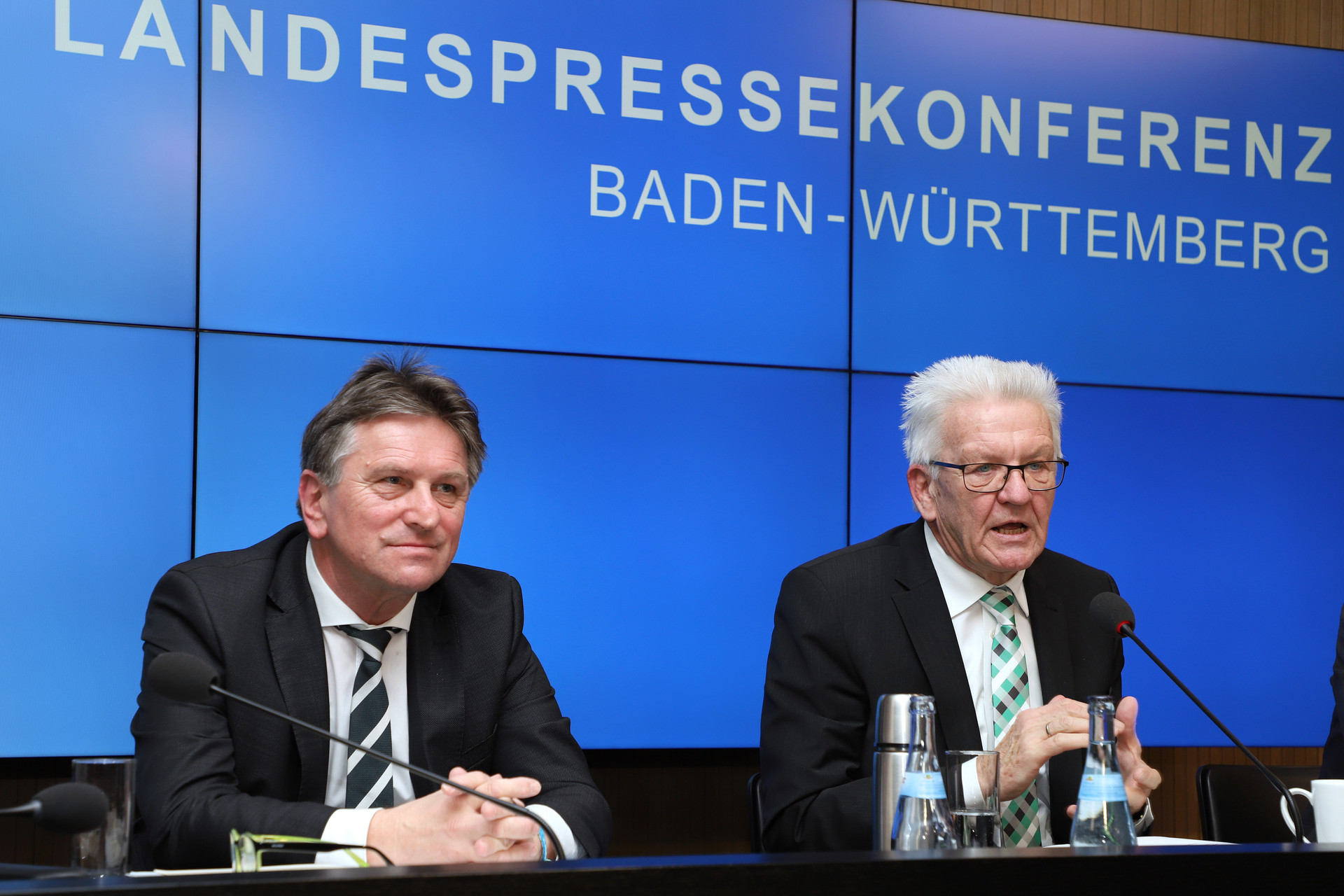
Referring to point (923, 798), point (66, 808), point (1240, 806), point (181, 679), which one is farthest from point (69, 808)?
point (1240, 806)

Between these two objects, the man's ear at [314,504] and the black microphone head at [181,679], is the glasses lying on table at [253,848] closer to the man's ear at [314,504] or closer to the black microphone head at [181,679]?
the black microphone head at [181,679]

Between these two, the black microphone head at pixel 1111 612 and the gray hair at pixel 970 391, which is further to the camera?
the gray hair at pixel 970 391

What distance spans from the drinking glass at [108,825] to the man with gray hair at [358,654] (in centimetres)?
41

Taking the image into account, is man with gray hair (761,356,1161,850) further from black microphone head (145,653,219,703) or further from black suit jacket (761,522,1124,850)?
black microphone head (145,653,219,703)

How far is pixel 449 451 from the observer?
200 cm

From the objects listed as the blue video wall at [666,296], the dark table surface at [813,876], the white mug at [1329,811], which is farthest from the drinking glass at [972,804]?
the blue video wall at [666,296]

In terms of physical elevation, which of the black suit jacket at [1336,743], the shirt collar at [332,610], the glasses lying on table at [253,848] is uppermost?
the shirt collar at [332,610]

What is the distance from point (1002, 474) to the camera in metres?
2.18

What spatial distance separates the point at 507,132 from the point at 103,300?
3.53 ft

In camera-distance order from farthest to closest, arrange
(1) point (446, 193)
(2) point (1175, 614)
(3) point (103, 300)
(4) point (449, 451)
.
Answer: (2) point (1175, 614), (1) point (446, 193), (3) point (103, 300), (4) point (449, 451)

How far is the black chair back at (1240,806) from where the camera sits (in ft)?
6.88

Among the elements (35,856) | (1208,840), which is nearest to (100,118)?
(35,856)

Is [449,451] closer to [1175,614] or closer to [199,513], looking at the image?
[199,513]

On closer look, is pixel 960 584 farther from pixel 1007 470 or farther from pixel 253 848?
pixel 253 848
